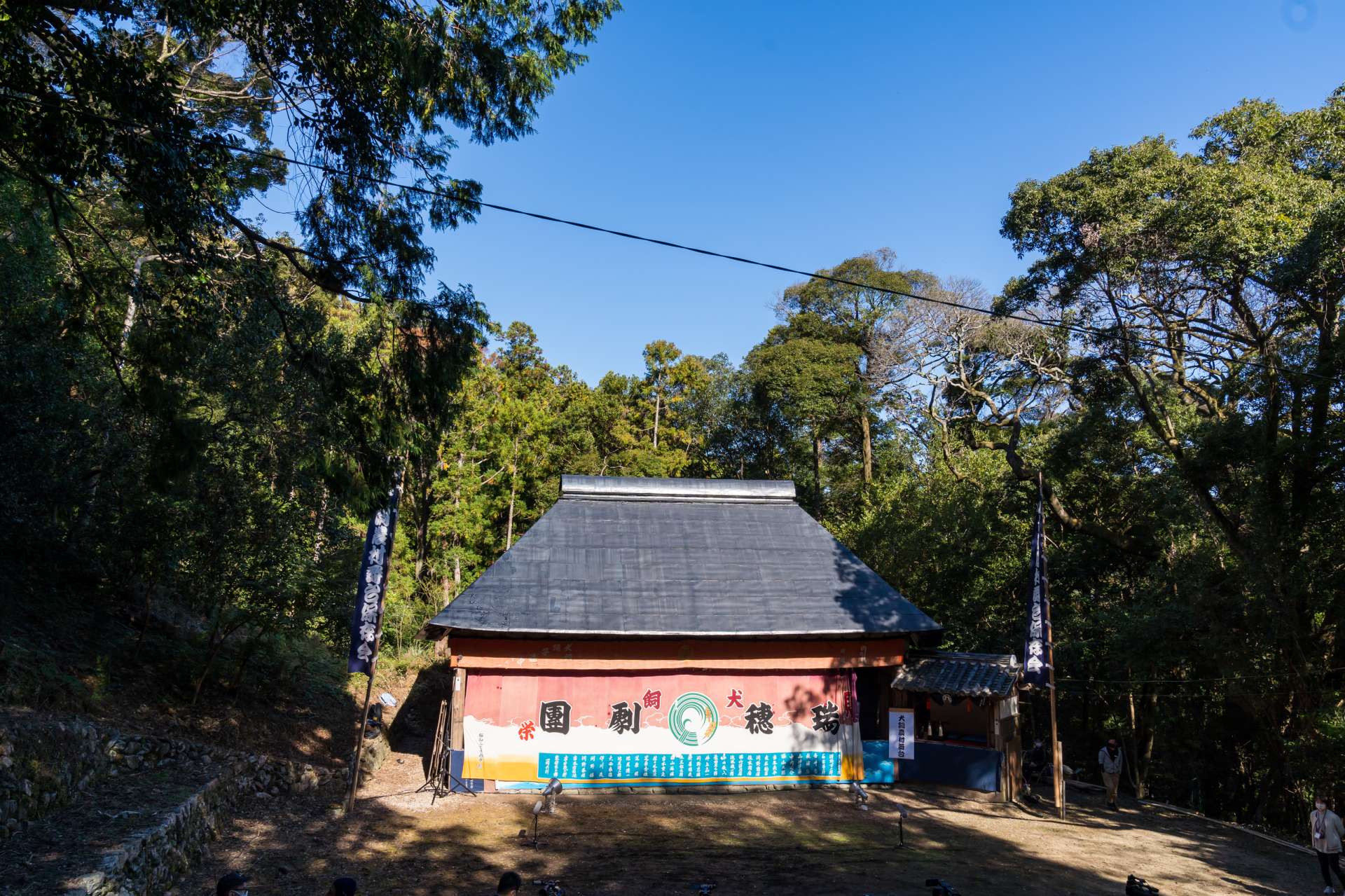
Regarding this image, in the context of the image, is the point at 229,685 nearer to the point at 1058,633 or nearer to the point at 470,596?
the point at 470,596

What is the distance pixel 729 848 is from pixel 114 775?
26.6ft

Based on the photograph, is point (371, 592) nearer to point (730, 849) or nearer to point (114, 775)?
point (114, 775)

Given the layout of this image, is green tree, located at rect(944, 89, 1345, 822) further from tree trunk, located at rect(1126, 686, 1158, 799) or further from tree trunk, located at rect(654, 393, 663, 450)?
tree trunk, located at rect(654, 393, 663, 450)

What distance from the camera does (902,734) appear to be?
48.8ft

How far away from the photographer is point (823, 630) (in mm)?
15312

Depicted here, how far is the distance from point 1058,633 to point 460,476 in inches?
751

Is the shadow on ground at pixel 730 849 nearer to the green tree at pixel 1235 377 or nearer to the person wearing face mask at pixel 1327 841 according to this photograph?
the person wearing face mask at pixel 1327 841

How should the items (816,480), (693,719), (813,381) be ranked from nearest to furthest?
1. (693,719)
2. (813,381)
3. (816,480)

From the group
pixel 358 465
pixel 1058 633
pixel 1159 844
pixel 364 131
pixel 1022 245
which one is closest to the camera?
pixel 364 131

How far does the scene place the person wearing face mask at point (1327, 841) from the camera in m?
10.6

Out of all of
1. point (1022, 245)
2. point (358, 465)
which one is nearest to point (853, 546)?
point (1022, 245)

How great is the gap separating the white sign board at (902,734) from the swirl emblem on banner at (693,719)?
Answer: 3.17 m

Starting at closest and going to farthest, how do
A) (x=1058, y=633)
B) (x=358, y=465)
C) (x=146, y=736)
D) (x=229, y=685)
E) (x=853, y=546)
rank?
(x=358, y=465), (x=146, y=736), (x=229, y=685), (x=1058, y=633), (x=853, y=546)

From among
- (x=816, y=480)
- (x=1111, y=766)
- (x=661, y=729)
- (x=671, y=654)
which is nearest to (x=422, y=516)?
(x=671, y=654)
